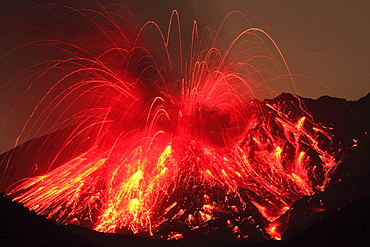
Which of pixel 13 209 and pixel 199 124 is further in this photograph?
pixel 199 124

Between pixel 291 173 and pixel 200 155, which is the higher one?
pixel 200 155

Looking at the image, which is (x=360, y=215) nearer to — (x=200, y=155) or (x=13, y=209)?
(x=13, y=209)

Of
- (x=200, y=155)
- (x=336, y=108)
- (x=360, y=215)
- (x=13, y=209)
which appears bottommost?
(x=360, y=215)

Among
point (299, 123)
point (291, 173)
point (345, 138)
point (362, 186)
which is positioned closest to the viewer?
point (362, 186)

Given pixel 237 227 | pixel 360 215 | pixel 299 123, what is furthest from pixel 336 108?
pixel 360 215

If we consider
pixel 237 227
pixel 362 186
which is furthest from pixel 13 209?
pixel 362 186

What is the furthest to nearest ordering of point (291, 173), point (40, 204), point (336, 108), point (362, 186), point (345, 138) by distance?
point (336, 108)
point (345, 138)
point (291, 173)
point (40, 204)
point (362, 186)
